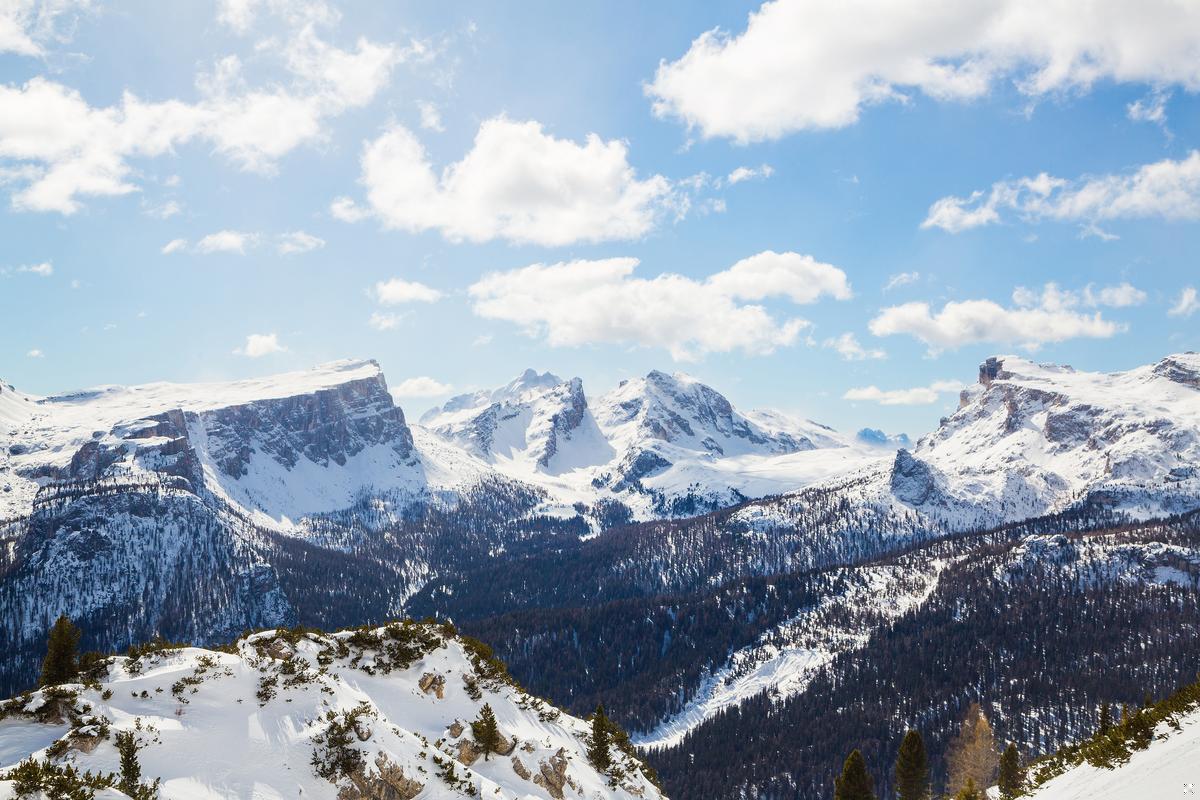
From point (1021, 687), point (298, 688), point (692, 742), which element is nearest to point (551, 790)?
point (298, 688)

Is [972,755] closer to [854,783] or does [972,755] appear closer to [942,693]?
[942,693]

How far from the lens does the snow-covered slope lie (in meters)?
20.8

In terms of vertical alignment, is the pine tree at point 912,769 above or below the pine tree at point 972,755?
above

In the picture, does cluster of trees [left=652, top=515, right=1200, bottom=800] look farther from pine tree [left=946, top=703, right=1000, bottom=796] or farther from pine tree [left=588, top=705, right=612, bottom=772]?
pine tree [left=588, top=705, right=612, bottom=772]

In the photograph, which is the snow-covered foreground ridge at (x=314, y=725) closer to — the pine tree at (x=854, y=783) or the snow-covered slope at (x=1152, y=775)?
the pine tree at (x=854, y=783)

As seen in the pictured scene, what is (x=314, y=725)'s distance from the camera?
32.8m

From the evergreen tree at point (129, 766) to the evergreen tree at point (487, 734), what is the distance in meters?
17.0

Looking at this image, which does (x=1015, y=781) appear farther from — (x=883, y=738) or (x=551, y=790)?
(x=883, y=738)

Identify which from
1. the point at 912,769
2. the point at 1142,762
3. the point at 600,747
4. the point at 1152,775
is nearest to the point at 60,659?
the point at 600,747

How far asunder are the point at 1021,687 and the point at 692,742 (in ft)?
262

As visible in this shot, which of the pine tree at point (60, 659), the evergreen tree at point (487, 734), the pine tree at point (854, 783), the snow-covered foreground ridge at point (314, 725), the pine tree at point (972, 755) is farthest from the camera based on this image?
the pine tree at point (972, 755)

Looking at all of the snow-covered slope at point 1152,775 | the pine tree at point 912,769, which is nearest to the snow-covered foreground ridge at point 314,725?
the snow-covered slope at point 1152,775

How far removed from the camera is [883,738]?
143625 millimetres

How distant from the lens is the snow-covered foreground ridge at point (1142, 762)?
21.4 metres
